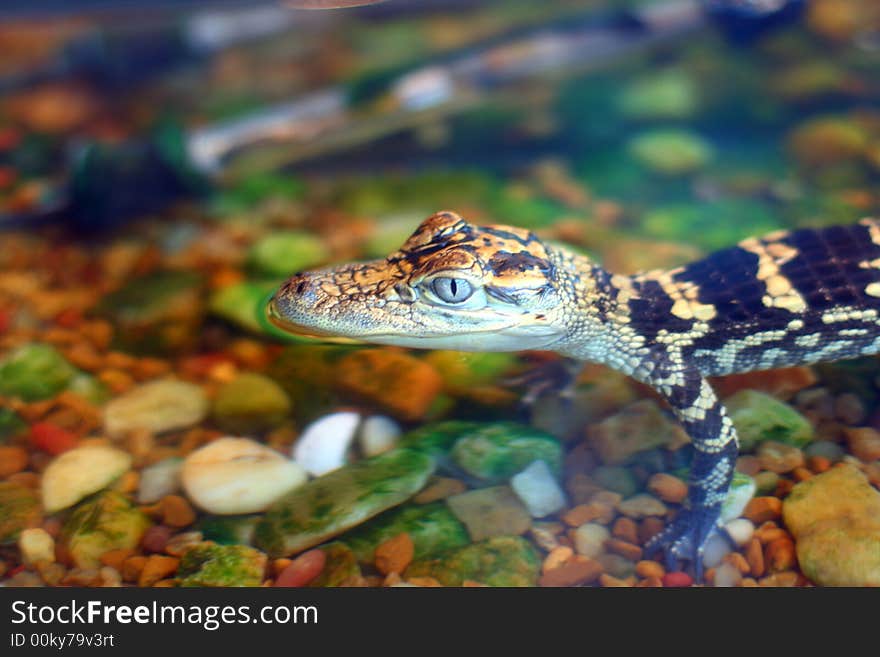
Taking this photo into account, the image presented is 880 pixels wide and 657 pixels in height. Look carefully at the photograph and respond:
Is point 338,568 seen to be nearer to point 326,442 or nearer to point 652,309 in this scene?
point 326,442

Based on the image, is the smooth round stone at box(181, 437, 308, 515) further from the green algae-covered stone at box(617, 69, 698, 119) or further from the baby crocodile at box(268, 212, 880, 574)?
the green algae-covered stone at box(617, 69, 698, 119)

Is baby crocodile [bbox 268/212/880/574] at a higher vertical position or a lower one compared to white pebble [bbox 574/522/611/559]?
higher

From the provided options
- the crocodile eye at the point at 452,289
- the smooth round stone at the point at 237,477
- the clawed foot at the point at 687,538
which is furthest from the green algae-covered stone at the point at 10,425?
the clawed foot at the point at 687,538

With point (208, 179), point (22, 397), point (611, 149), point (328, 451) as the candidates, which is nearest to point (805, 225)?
point (611, 149)

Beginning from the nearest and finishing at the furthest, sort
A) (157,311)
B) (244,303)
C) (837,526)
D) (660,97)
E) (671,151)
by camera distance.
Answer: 1. (837,526)
2. (244,303)
3. (157,311)
4. (671,151)
5. (660,97)

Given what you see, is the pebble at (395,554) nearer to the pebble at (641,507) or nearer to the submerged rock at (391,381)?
the submerged rock at (391,381)

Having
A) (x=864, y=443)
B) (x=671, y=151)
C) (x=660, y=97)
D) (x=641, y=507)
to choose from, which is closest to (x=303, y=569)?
(x=641, y=507)

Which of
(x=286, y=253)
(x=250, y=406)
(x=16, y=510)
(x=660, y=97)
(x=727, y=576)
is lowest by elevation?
(x=727, y=576)

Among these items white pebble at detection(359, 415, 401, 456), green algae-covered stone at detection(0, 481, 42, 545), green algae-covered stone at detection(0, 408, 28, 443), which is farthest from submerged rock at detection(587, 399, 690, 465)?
green algae-covered stone at detection(0, 408, 28, 443)
